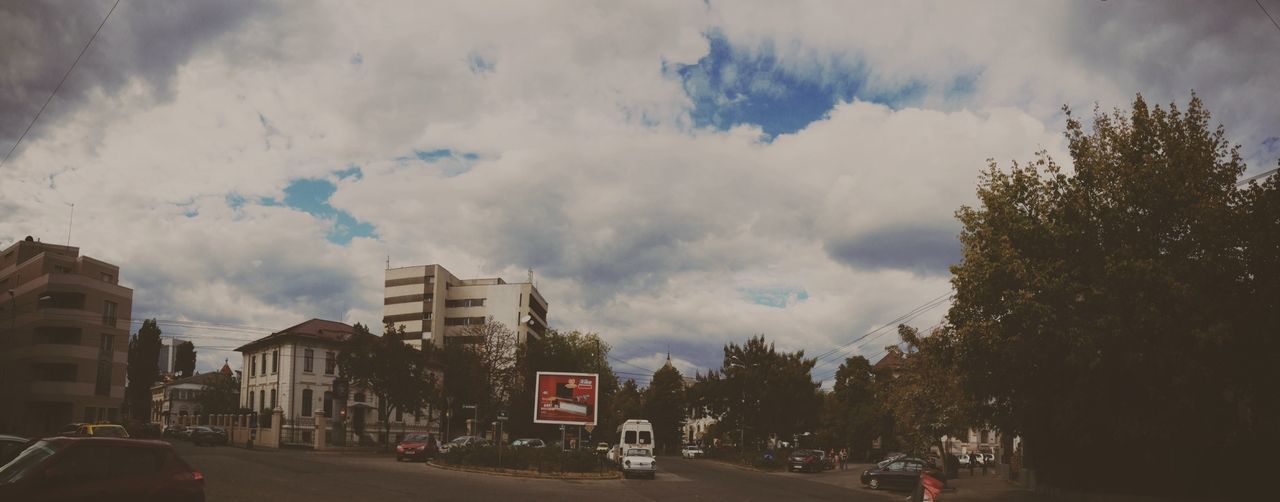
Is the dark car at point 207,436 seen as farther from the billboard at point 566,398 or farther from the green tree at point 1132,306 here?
the green tree at point 1132,306

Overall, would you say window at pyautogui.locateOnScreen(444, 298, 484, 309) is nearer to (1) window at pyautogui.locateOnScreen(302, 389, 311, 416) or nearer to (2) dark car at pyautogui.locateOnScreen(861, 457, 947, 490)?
(1) window at pyautogui.locateOnScreen(302, 389, 311, 416)

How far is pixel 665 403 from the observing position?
101 metres

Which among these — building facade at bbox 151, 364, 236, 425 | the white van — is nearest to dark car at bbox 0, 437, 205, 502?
the white van

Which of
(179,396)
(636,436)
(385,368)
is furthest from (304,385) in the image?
(179,396)

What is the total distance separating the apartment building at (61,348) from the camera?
6269cm

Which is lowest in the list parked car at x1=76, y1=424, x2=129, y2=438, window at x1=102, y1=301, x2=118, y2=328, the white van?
the white van

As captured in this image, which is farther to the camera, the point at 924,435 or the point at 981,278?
the point at 924,435

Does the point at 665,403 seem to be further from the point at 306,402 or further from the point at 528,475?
the point at 528,475

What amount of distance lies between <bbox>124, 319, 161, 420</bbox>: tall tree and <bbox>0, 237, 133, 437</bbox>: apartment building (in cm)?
3299

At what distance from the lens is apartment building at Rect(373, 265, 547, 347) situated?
116688 millimetres

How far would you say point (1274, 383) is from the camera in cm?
2170

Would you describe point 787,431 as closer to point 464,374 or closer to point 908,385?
point 464,374

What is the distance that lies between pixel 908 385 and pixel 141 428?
180 ft

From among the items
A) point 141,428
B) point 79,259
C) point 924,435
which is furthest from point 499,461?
point 79,259
